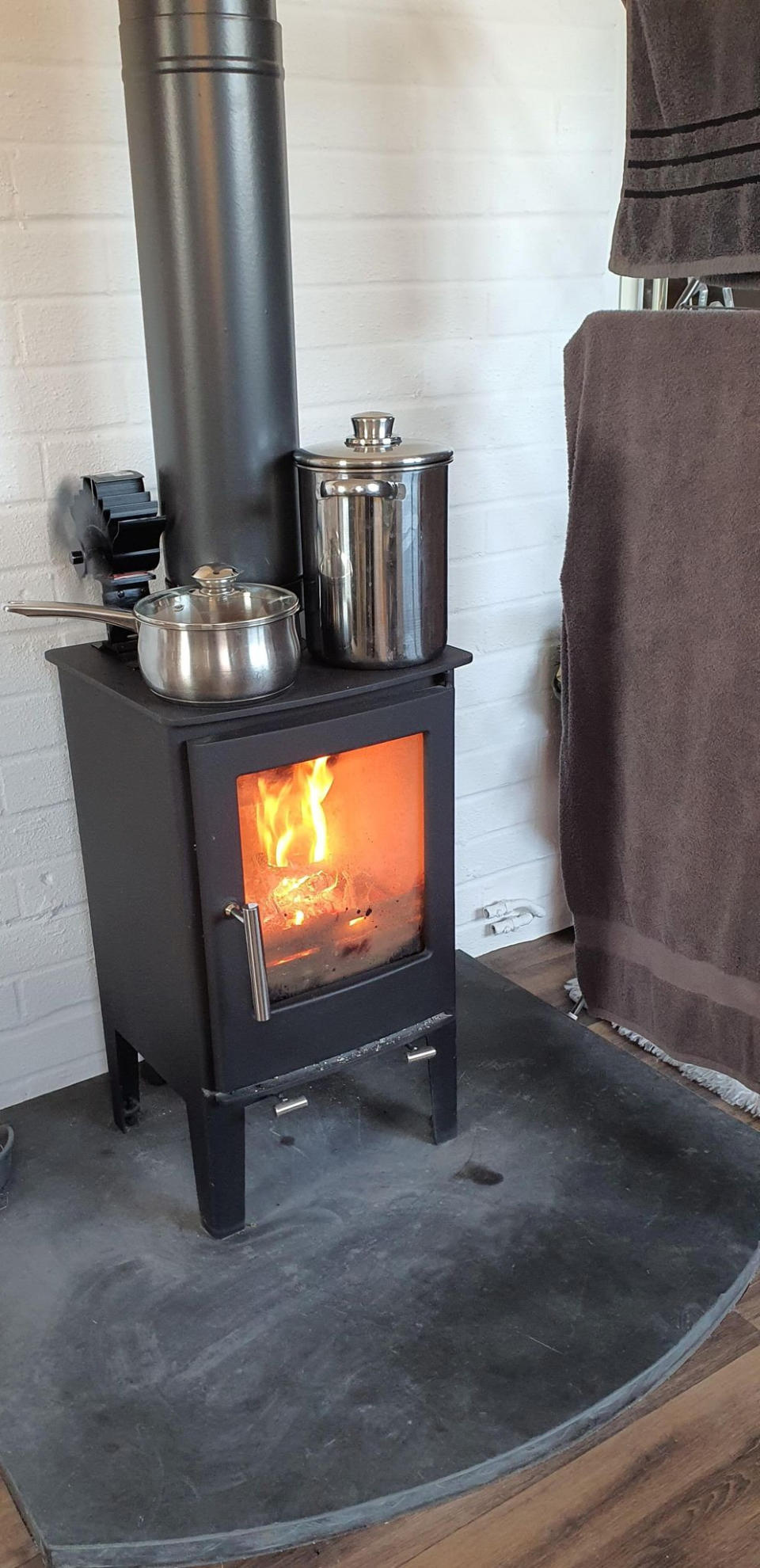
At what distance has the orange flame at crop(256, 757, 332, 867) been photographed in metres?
1.42

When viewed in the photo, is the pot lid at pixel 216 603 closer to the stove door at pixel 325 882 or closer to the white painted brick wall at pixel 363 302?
the stove door at pixel 325 882

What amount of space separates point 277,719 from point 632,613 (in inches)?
23.4

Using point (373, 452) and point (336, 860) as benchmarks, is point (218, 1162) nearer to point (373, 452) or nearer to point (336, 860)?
point (336, 860)

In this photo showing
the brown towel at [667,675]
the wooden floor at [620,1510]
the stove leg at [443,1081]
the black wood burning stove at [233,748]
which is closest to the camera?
the wooden floor at [620,1510]

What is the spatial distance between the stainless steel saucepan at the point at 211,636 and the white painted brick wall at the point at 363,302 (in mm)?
307

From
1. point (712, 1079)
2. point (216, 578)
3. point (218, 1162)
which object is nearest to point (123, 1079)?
point (218, 1162)

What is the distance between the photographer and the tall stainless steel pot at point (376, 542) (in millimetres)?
1388

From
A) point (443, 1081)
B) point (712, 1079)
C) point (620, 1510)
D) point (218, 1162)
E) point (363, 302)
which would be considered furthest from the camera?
point (712, 1079)


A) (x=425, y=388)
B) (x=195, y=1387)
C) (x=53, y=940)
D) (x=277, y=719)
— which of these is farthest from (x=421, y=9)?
(x=195, y=1387)

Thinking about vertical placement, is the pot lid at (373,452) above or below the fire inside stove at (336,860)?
above

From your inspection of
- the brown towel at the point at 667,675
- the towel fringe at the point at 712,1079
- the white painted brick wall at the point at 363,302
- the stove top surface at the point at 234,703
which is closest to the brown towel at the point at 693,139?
the brown towel at the point at 667,675

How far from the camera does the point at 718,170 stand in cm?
149

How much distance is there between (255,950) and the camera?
1355 mm

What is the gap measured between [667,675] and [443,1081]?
60 centimetres
